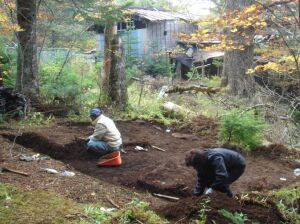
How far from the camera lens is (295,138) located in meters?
12.2

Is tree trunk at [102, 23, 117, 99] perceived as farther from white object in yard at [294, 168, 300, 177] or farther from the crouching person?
white object in yard at [294, 168, 300, 177]

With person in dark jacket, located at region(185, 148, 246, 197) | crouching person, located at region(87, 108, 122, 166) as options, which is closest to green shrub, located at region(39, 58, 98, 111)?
crouching person, located at region(87, 108, 122, 166)

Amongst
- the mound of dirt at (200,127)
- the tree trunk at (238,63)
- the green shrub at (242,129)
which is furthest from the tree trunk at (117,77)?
the tree trunk at (238,63)

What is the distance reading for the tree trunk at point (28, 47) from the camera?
37.1 ft

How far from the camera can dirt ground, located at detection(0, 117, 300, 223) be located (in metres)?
6.26

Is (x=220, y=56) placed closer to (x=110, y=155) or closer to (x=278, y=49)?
(x=278, y=49)

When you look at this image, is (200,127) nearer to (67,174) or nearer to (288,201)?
(288,201)

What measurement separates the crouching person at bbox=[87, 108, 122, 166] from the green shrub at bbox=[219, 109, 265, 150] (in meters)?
3.16

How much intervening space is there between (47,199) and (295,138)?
9053 millimetres

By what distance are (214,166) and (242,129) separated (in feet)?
14.4

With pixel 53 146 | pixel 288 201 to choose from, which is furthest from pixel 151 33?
Answer: pixel 288 201

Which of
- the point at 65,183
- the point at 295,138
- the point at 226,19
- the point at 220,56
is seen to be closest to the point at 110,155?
the point at 65,183

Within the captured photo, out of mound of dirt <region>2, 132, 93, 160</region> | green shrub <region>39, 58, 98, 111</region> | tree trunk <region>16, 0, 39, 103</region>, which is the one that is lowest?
mound of dirt <region>2, 132, 93, 160</region>

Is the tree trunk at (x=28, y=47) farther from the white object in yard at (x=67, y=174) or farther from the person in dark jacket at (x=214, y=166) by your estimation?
the person in dark jacket at (x=214, y=166)
